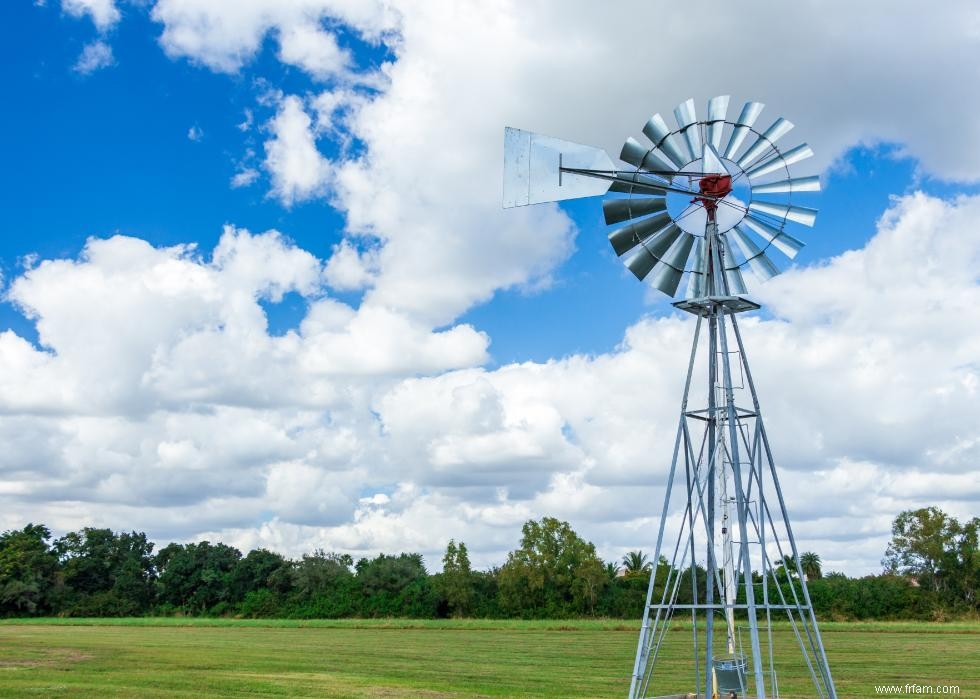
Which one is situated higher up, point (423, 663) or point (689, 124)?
point (689, 124)

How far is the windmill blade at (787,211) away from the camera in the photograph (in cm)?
1355

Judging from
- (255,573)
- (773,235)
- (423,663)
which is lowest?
(423,663)

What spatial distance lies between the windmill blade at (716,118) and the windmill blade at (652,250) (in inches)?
53.8

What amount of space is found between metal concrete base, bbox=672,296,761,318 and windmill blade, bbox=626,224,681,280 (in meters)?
0.85

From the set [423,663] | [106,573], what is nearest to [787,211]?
[423,663]

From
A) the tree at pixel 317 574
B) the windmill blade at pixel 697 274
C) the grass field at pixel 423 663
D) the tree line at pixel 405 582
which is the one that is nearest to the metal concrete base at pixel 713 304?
the windmill blade at pixel 697 274

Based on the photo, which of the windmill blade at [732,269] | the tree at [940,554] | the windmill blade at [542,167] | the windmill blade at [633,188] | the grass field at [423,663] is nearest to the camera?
the windmill blade at [542,167]

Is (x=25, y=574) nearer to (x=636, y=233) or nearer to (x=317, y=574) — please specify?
(x=317, y=574)

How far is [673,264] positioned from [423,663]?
61.9ft

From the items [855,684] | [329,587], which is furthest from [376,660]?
[329,587]

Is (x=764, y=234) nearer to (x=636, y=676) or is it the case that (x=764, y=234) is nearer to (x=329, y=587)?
(x=636, y=676)

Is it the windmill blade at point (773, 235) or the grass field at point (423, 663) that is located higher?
the windmill blade at point (773, 235)

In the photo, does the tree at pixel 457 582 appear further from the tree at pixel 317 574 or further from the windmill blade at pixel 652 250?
the windmill blade at pixel 652 250

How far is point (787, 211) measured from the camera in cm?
1358
